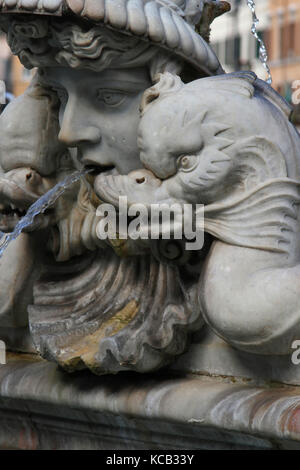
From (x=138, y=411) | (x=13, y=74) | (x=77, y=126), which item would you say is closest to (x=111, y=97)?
(x=77, y=126)

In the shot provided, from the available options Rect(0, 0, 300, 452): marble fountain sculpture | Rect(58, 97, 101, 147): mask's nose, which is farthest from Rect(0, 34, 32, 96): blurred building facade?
Rect(58, 97, 101, 147): mask's nose

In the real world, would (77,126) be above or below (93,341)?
above

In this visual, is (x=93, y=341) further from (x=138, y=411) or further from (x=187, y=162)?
(x=187, y=162)

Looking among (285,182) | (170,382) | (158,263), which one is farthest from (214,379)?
(285,182)

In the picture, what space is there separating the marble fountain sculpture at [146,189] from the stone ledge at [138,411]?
0.15 ft

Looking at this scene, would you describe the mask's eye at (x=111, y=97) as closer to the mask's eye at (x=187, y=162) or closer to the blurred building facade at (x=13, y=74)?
the mask's eye at (x=187, y=162)

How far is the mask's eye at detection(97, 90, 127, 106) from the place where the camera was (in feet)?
8.74

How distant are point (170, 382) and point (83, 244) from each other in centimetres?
48

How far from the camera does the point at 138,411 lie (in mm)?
2549

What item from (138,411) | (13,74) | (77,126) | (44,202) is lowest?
(138,411)

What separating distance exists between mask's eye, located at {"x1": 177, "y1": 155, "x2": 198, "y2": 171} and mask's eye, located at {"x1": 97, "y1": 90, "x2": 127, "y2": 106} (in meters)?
0.31

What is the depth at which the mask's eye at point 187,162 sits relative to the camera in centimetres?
242

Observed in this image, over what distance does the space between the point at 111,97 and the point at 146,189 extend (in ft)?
1.00

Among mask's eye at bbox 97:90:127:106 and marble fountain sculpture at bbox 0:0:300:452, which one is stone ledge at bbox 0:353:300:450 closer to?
marble fountain sculpture at bbox 0:0:300:452
